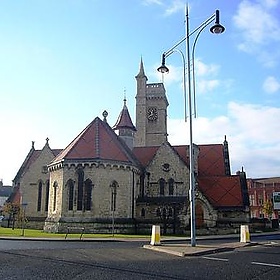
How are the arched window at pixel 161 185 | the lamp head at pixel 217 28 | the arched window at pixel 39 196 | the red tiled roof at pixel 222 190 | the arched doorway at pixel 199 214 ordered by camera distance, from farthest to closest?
the arched window at pixel 39 196 < the arched window at pixel 161 185 < the red tiled roof at pixel 222 190 < the arched doorway at pixel 199 214 < the lamp head at pixel 217 28

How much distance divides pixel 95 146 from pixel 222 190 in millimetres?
16018

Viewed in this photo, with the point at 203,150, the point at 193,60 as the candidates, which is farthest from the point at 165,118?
the point at 193,60

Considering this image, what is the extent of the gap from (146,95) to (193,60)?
4344cm

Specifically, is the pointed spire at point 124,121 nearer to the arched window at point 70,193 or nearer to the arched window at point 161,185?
the arched window at point 161,185

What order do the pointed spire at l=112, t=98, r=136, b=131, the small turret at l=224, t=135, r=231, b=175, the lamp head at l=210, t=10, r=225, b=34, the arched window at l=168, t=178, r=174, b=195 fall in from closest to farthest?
the lamp head at l=210, t=10, r=225, b=34 → the arched window at l=168, t=178, r=174, b=195 → the small turret at l=224, t=135, r=231, b=175 → the pointed spire at l=112, t=98, r=136, b=131

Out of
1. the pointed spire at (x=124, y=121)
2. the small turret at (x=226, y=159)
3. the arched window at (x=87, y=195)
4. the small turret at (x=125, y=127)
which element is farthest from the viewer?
the pointed spire at (x=124, y=121)

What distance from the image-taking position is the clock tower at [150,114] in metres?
61.2

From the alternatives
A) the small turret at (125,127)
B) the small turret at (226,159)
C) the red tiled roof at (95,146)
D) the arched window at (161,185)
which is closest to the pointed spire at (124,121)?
the small turret at (125,127)

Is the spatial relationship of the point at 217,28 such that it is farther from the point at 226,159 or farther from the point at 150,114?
the point at 150,114

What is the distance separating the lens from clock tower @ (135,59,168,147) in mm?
61219

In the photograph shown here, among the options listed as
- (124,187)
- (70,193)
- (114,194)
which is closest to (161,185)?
(124,187)

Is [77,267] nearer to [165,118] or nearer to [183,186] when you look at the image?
[183,186]

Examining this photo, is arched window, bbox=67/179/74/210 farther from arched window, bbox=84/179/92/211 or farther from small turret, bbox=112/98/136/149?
small turret, bbox=112/98/136/149

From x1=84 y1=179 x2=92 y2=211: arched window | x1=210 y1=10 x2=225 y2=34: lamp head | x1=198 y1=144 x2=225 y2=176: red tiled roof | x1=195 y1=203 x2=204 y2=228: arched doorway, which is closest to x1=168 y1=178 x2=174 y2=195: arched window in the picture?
x1=195 y1=203 x2=204 y2=228: arched doorway
